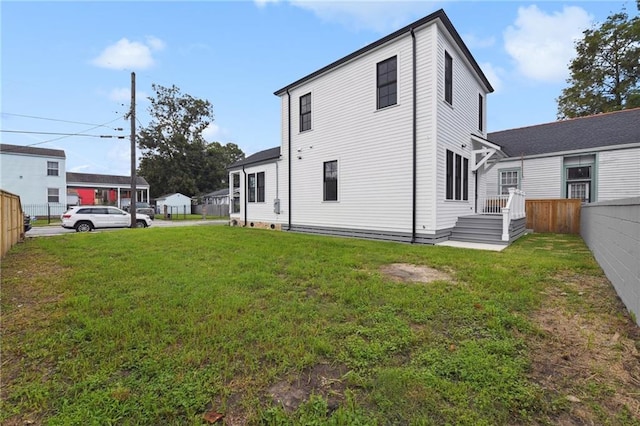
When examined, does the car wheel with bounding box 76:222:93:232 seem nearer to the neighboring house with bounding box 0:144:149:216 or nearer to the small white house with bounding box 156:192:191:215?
the neighboring house with bounding box 0:144:149:216

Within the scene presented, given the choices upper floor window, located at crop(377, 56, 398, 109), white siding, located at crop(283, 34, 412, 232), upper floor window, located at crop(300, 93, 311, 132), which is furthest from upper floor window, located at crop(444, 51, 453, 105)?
upper floor window, located at crop(300, 93, 311, 132)

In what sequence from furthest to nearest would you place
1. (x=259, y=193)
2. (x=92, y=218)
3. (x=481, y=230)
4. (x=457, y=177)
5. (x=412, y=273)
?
1. (x=92, y=218)
2. (x=259, y=193)
3. (x=457, y=177)
4. (x=481, y=230)
5. (x=412, y=273)

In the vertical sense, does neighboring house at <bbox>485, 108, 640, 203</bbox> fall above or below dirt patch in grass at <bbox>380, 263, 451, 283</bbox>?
above

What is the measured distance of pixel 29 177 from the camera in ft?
83.5

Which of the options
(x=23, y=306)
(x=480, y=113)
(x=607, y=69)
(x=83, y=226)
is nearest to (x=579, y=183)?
(x=480, y=113)

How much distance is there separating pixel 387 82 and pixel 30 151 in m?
32.5

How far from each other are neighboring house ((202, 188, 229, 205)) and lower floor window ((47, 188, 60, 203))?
15.0 meters

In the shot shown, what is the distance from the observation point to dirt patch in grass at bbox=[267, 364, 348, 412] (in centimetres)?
191

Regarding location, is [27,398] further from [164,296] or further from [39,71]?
[39,71]

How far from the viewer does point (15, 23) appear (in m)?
8.77

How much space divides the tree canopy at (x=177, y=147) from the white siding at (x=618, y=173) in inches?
1665

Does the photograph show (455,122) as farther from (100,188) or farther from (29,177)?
(100,188)

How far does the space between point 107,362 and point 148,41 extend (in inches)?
584

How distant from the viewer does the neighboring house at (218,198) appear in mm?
36562
